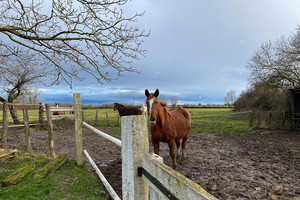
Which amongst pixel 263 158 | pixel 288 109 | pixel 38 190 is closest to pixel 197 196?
pixel 38 190

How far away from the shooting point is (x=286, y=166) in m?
4.98

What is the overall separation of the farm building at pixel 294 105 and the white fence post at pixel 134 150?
13.4 metres

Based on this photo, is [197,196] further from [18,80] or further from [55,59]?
[18,80]

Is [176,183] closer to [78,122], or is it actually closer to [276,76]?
[78,122]

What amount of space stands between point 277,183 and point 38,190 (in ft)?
15.5

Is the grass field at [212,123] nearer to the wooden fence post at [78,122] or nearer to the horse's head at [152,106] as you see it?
the horse's head at [152,106]

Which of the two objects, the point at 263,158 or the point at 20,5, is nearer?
the point at 20,5

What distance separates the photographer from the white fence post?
129 centimetres

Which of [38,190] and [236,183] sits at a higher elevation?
[38,190]

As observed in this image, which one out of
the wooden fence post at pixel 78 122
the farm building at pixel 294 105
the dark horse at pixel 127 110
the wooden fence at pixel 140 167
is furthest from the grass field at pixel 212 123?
the wooden fence at pixel 140 167

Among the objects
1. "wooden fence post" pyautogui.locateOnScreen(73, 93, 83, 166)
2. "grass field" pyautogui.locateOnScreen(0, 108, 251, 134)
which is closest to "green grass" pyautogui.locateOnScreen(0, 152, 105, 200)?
"wooden fence post" pyautogui.locateOnScreen(73, 93, 83, 166)

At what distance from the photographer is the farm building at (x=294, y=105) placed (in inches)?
443

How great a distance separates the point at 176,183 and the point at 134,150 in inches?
18.7

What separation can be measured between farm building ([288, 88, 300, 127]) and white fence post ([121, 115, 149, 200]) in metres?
13.4
